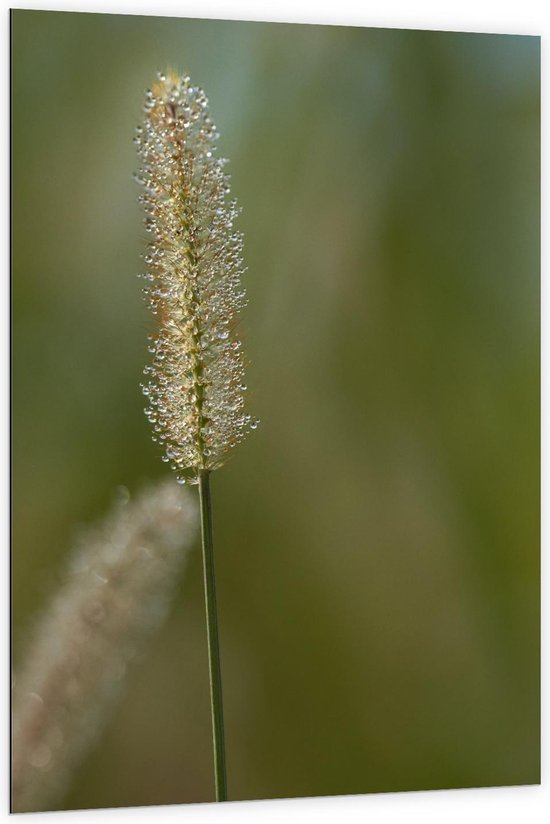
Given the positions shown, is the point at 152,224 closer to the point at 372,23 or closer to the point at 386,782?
the point at 372,23

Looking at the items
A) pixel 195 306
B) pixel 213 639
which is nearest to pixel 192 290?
pixel 195 306

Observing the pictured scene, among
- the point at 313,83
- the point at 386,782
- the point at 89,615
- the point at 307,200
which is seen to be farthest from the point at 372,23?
the point at 386,782

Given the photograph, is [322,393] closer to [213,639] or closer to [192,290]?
[192,290]

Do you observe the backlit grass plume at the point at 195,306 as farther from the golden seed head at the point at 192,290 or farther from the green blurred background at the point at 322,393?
the green blurred background at the point at 322,393

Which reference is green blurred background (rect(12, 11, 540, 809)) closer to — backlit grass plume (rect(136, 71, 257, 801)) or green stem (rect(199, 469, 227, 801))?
backlit grass plume (rect(136, 71, 257, 801))

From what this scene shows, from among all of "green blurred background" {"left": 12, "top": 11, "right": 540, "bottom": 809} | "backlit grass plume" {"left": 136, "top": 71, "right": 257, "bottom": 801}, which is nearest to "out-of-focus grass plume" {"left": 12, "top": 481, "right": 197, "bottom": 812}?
"backlit grass plume" {"left": 136, "top": 71, "right": 257, "bottom": 801}

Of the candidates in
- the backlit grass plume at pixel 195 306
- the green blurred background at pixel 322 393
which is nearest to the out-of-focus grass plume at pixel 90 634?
the backlit grass plume at pixel 195 306
